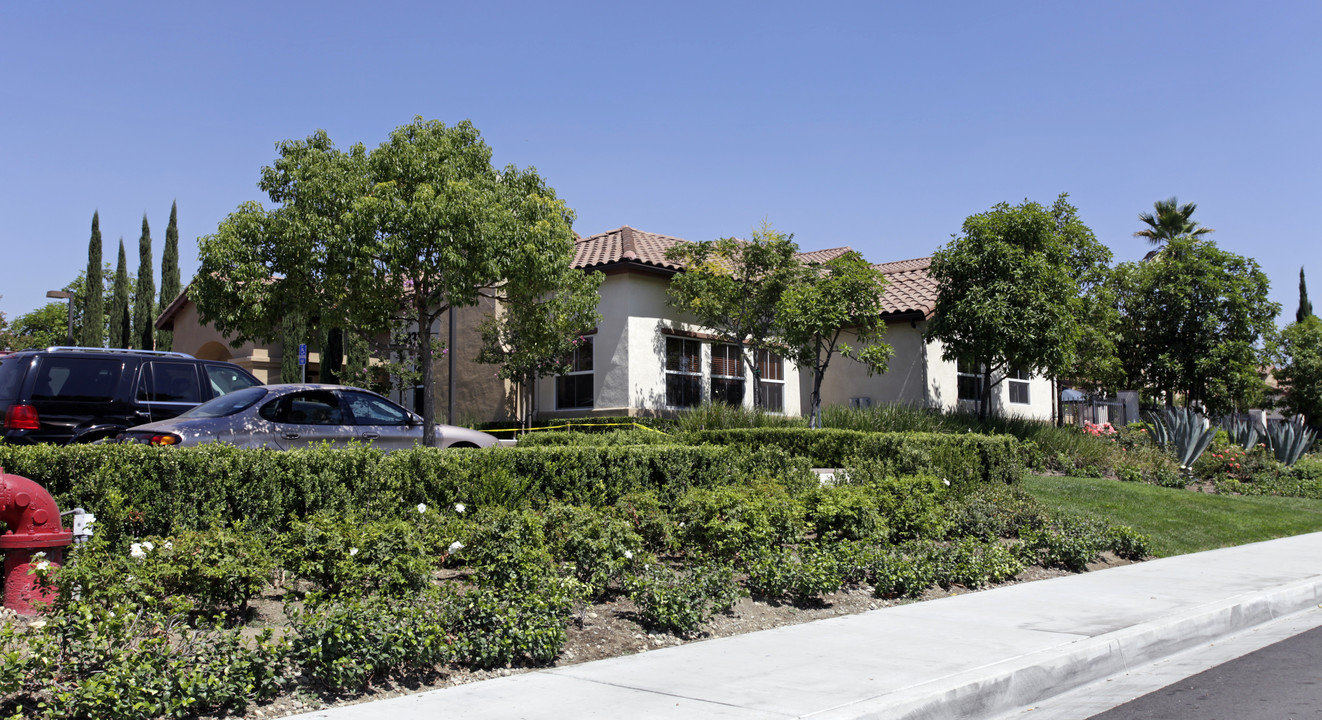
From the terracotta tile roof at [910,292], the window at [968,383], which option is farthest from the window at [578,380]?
the window at [968,383]

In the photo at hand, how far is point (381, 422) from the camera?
506 inches

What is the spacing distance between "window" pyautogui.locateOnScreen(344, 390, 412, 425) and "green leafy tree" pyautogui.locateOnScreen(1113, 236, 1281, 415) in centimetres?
2387

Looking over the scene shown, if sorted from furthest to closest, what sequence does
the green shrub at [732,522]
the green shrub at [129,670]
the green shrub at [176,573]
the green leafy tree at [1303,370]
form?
the green leafy tree at [1303,370] < the green shrub at [732,522] < the green shrub at [176,573] < the green shrub at [129,670]

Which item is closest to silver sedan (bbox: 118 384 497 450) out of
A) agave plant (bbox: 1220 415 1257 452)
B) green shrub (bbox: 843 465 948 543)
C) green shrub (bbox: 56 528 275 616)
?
green shrub (bbox: 56 528 275 616)

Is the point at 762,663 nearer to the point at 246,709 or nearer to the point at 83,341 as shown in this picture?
the point at 246,709

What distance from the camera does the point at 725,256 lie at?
2123 centimetres

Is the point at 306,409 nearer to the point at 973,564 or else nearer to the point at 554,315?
the point at 554,315

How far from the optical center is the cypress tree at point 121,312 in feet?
157

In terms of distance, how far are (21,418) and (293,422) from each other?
9.59 feet

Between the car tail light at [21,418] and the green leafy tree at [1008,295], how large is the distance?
16575 mm

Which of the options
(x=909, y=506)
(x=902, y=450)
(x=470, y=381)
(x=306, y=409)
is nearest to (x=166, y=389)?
(x=306, y=409)

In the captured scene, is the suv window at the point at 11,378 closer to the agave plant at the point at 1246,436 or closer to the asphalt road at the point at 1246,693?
the asphalt road at the point at 1246,693

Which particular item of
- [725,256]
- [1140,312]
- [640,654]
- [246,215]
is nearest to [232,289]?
[246,215]

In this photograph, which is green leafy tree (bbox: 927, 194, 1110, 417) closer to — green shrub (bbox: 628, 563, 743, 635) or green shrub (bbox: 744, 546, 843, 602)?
green shrub (bbox: 744, 546, 843, 602)
